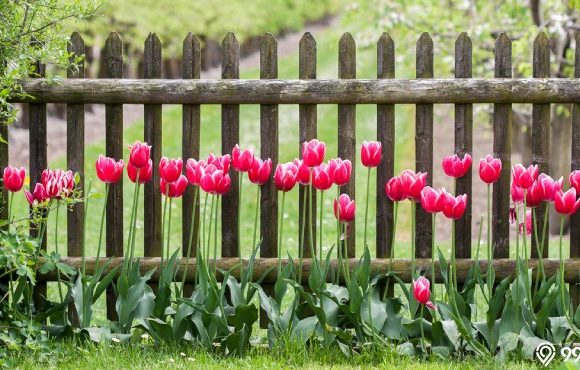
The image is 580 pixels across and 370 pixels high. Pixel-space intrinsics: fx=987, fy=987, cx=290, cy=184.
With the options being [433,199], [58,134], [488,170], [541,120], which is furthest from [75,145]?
[58,134]

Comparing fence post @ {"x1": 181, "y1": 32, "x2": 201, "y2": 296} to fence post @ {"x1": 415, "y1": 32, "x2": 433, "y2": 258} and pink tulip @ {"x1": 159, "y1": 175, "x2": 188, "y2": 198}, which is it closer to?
pink tulip @ {"x1": 159, "y1": 175, "x2": 188, "y2": 198}

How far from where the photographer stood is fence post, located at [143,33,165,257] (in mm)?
5598

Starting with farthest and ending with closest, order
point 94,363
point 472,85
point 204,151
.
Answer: point 204,151
point 472,85
point 94,363

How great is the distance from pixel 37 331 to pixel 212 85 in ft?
5.35

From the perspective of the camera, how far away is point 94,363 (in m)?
4.72

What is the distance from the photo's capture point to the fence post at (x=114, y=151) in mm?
5594

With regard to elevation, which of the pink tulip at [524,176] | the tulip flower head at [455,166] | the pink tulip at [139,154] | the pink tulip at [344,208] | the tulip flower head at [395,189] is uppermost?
the pink tulip at [139,154]

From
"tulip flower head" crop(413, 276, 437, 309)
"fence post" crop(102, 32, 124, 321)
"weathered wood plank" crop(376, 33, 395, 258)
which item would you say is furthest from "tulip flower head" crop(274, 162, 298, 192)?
"fence post" crop(102, 32, 124, 321)

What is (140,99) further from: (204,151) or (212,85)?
(204,151)

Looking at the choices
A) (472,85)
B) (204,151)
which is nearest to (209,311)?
(472,85)

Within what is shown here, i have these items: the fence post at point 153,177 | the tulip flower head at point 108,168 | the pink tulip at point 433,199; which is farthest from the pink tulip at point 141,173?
the pink tulip at point 433,199

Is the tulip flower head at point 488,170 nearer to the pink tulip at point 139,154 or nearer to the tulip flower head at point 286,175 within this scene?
the tulip flower head at point 286,175

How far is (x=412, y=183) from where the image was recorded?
196 inches

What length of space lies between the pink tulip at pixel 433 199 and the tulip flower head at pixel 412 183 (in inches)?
4.1
